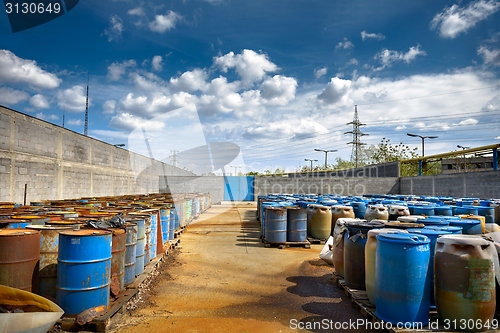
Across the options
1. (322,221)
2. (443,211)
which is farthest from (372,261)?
(322,221)

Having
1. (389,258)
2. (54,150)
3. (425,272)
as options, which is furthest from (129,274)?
(54,150)

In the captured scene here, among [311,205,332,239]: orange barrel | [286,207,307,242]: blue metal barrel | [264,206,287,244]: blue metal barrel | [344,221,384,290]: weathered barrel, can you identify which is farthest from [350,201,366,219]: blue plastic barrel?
[344,221,384,290]: weathered barrel

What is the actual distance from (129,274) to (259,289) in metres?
2.40

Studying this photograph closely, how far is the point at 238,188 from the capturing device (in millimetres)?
35094

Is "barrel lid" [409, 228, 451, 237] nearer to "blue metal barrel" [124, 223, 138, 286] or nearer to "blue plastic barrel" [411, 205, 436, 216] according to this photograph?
"blue plastic barrel" [411, 205, 436, 216]

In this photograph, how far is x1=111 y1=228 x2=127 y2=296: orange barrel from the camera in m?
5.02

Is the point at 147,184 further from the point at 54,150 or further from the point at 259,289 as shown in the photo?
the point at 259,289

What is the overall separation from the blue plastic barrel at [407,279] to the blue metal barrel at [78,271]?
12.4ft

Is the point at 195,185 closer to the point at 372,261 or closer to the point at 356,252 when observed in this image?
the point at 356,252

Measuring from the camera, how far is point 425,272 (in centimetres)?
420

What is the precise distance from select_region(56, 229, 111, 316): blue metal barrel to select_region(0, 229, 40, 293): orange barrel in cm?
35

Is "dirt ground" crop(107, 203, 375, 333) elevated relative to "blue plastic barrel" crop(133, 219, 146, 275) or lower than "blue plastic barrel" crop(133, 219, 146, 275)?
lower

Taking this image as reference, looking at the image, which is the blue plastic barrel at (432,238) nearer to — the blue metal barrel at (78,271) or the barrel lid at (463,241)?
the barrel lid at (463,241)

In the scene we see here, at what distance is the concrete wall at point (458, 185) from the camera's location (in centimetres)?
1856
